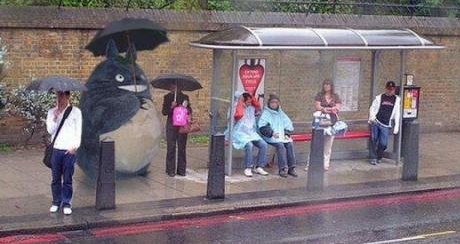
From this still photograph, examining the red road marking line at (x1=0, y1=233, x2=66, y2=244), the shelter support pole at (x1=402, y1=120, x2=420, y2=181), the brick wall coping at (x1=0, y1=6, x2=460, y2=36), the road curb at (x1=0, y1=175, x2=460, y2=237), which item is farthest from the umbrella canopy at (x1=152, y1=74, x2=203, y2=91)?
the red road marking line at (x1=0, y1=233, x2=66, y2=244)

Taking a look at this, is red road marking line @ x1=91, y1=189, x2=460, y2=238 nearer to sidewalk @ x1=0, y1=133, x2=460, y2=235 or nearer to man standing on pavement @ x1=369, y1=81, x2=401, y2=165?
sidewalk @ x1=0, y1=133, x2=460, y2=235

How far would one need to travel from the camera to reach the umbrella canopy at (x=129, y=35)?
39.4 feet

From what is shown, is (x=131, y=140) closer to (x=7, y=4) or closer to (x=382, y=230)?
(x=382, y=230)

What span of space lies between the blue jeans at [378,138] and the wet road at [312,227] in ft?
9.38

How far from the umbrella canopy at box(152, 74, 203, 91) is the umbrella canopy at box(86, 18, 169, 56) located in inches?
21.6

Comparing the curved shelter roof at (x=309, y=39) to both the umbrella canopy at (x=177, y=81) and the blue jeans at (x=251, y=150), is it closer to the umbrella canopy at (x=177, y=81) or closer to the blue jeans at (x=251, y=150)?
the umbrella canopy at (x=177, y=81)

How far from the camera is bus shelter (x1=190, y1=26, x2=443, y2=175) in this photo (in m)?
13.7

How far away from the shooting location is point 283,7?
19.4 m

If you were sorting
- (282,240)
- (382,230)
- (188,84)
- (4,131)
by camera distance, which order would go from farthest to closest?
(4,131) < (188,84) < (382,230) < (282,240)

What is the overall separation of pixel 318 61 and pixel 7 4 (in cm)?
598

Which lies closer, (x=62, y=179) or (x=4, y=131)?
(x=62, y=179)

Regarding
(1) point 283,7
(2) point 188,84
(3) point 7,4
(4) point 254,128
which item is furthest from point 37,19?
(1) point 283,7

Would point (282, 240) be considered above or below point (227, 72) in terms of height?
below

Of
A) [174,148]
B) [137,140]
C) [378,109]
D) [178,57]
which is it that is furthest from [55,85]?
[378,109]
